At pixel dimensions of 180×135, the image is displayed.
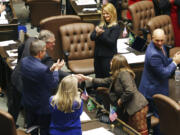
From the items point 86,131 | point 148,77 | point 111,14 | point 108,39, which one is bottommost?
point 86,131

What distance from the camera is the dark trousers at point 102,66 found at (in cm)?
546

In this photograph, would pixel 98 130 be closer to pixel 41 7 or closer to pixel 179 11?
pixel 179 11

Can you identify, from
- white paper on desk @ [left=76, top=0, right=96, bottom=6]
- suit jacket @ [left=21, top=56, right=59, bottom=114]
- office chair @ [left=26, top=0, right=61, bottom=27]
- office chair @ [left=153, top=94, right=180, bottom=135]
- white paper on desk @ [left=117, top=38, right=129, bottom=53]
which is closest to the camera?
office chair @ [left=153, top=94, right=180, bottom=135]

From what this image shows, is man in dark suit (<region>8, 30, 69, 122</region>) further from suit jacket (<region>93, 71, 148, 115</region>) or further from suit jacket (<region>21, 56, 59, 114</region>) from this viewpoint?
suit jacket (<region>93, 71, 148, 115</region>)

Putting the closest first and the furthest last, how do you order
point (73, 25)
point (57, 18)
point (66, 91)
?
point (66, 91) → point (73, 25) → point (57, 18)

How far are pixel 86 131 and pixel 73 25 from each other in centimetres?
272

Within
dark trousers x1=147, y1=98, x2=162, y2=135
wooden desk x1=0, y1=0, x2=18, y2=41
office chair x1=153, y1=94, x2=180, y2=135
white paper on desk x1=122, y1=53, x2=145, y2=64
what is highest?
wooden desk x1=0, y1=0, x2=18, y2=41

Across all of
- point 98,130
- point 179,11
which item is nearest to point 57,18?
point 179,11

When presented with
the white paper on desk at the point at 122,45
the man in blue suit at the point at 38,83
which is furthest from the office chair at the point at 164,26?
the man in blue suit at the point at 38,83

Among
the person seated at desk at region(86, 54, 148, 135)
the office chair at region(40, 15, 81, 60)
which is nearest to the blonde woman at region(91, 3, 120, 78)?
the person seated at desk at region(86, 54, 148, 135)

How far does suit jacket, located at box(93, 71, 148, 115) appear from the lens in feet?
14.0

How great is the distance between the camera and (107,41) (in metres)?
5.27

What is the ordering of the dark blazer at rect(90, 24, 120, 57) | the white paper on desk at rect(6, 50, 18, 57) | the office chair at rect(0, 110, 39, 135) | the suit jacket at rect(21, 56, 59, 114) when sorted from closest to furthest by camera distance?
the office chair at rect(0, 110, 39, 135)
the suit jacket at rect(21, 56, 59, 114)
the dark blazer at rect(90, 24, 120, 57)
the white paper on desk at rect(6, 50, 18, 57)

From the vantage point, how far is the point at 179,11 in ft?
23.3
